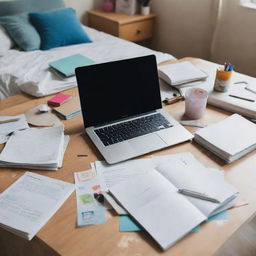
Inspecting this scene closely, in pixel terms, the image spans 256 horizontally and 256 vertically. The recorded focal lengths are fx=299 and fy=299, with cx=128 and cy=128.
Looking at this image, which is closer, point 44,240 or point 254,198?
point 44,240

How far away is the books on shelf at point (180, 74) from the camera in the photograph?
5.25 ft

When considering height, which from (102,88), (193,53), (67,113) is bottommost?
(193,53)

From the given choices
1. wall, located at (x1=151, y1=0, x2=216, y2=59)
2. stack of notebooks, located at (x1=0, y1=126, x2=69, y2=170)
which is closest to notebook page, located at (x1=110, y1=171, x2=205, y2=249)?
stack of notebooks, located at (x1=0, y1=126, x2=69, y2=170)

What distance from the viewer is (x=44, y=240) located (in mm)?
805

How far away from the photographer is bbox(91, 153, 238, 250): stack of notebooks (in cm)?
84

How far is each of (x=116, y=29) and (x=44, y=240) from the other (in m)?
2.67

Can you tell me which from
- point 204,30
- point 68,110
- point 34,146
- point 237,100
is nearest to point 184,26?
point 204,30

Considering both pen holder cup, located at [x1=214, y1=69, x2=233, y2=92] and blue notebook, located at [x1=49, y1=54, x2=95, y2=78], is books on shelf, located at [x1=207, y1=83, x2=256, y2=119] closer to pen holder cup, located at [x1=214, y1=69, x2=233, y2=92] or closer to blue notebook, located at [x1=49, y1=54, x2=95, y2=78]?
pen holder cup, located at [x1=214, y1=69, x2=233, y2=92]

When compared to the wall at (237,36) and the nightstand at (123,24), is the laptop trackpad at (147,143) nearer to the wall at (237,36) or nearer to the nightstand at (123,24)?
the wall at (237,36)

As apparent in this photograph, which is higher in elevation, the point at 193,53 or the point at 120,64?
the point at 120,64

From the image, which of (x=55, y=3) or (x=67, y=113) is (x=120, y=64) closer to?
(x=67, y=113)

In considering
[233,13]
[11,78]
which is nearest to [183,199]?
[11,78]

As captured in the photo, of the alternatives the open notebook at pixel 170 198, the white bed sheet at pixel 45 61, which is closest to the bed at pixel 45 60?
the white bed sheet at pixel 45 61

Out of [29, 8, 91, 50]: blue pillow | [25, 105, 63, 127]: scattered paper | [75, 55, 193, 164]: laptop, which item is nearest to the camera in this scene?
[75, 55, 193, 164]: laptop
